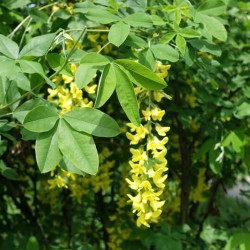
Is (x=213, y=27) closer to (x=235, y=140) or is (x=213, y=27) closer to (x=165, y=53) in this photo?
(x=165, y=53)

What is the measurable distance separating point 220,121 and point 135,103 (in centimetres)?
107

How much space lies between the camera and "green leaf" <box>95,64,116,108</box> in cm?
99

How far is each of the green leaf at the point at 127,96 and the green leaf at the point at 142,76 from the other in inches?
0.8

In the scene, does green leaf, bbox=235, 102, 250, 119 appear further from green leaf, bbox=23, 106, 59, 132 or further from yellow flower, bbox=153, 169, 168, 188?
green leaf, bbox=23, 106, 59, 132

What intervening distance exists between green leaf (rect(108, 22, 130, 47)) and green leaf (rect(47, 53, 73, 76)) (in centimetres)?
17

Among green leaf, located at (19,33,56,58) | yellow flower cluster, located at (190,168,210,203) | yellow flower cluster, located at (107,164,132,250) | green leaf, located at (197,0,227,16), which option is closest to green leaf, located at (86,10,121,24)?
green leaf, located at (19,33,56,58)

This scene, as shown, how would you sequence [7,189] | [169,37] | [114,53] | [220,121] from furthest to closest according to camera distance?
1. [7,189]
2. [114,53]
3. [220,121]
4. [169,37]

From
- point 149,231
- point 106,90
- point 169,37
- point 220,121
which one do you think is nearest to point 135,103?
point 106,90

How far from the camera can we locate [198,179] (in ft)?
8.32

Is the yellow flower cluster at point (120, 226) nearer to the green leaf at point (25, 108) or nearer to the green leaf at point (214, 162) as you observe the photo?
the green leaf at point (214, 162)

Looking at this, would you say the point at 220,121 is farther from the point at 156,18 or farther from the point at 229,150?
the point at 156,18

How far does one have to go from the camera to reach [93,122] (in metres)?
1.05

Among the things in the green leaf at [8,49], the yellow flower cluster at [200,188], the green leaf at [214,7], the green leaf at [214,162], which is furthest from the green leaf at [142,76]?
the yellow flower cluster at [200,188]

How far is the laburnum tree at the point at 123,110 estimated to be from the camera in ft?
3.44
